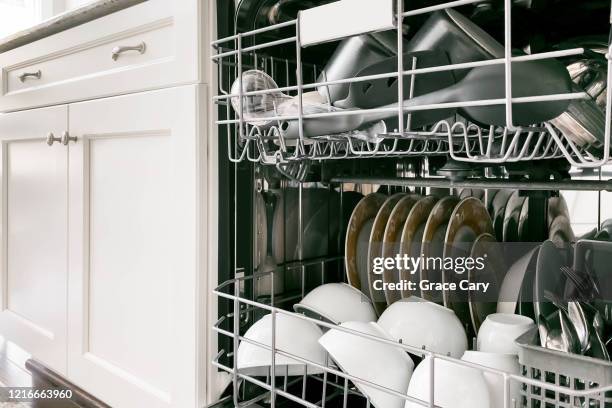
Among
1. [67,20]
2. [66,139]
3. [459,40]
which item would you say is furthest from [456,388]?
[67,20]

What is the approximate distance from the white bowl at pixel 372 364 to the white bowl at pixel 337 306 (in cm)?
16

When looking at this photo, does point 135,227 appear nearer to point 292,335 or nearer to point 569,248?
point 292,335

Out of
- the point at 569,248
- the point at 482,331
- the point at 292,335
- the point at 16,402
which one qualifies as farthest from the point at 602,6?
the point at 16,402

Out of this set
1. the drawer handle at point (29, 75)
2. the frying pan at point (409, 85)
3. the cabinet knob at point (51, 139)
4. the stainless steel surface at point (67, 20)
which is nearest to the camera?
the frying pan at point (409, 85)

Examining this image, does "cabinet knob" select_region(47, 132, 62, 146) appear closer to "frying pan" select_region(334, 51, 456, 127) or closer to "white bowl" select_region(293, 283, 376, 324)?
"white bowl" select_region(293, 283, 376, 324)

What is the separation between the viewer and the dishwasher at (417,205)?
49 cm

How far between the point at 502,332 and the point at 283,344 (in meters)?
0.28

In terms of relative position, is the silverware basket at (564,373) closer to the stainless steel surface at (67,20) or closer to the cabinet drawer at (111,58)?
the cabinet drawer at (111,58)

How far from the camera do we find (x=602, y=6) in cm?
66

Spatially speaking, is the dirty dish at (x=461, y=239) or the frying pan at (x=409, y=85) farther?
the dirty dish at (x=461, y=239)

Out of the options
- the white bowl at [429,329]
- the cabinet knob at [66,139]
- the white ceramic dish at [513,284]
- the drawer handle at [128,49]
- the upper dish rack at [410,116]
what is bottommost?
the white bowl at [429,329]

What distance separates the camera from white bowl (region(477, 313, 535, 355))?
0.62m

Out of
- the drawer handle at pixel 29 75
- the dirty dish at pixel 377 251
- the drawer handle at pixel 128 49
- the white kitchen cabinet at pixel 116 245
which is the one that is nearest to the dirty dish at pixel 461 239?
the dirty dish at pixel 377 251

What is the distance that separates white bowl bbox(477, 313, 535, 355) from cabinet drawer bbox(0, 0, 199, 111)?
1.78ft
